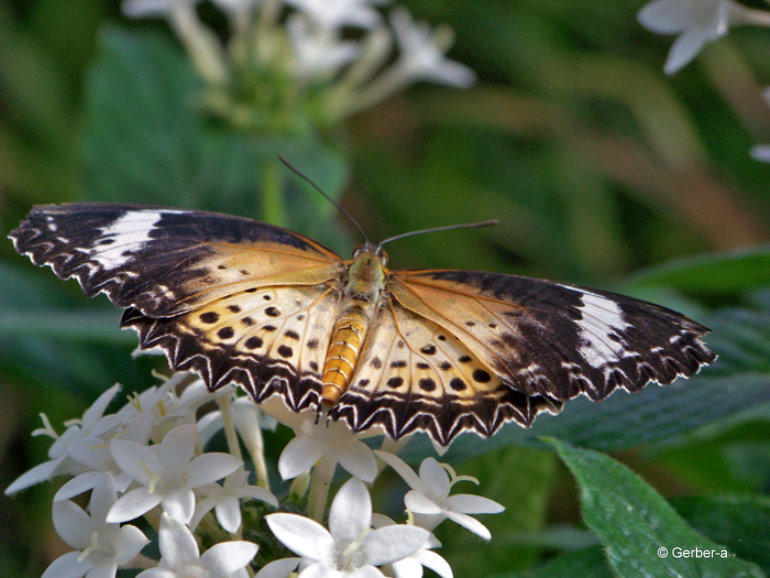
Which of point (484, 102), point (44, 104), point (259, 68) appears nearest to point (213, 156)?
point (259, 68)

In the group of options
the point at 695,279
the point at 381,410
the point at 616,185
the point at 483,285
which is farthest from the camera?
the point at 616,185

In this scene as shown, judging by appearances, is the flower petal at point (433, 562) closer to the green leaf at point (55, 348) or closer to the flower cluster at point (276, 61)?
the green leaf at point (55, 348)

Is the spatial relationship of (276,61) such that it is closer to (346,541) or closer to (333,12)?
(333,12)

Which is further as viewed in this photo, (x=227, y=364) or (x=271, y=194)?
(x=271, y=194)

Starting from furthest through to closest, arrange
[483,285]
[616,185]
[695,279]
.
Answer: [616,185] < [695,279] < [483,285]

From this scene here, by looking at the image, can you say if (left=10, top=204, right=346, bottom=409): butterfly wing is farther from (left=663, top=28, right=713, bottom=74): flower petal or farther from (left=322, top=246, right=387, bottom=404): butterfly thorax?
(left=663, top=28, right=713, bottom=74): flower petal

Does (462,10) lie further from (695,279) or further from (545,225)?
(695,279)

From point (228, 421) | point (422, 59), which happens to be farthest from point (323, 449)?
point (422, 59)
